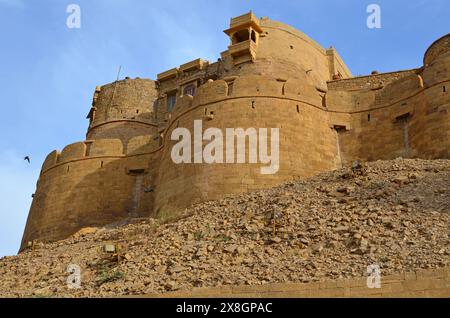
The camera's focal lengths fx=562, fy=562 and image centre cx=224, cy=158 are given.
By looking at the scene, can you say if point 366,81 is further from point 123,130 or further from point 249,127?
point 123,130

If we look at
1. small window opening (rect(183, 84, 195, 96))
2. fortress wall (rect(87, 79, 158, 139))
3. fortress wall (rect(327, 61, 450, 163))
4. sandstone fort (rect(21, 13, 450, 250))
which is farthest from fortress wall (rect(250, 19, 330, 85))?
fortress wall (rect(87, 79, 158, 139))

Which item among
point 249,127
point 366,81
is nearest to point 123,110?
point 366,81

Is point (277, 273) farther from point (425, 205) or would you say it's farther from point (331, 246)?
point (425, 205)

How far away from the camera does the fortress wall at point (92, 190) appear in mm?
18734

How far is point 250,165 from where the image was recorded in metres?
15.3

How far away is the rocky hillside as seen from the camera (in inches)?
339

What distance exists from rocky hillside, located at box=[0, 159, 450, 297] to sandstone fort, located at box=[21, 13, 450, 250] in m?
1.92

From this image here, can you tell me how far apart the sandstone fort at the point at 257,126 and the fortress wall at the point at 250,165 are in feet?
0.10

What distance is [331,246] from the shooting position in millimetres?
9312

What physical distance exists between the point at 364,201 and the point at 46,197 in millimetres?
12854

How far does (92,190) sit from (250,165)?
6.62m

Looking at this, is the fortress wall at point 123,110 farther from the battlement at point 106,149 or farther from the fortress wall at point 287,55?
the fortress wall at point 287,55

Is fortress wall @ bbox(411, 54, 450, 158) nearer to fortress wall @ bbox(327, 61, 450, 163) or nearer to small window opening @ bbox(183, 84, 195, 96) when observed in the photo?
fortress wall @ bbox(327, 61, 450, 163)
